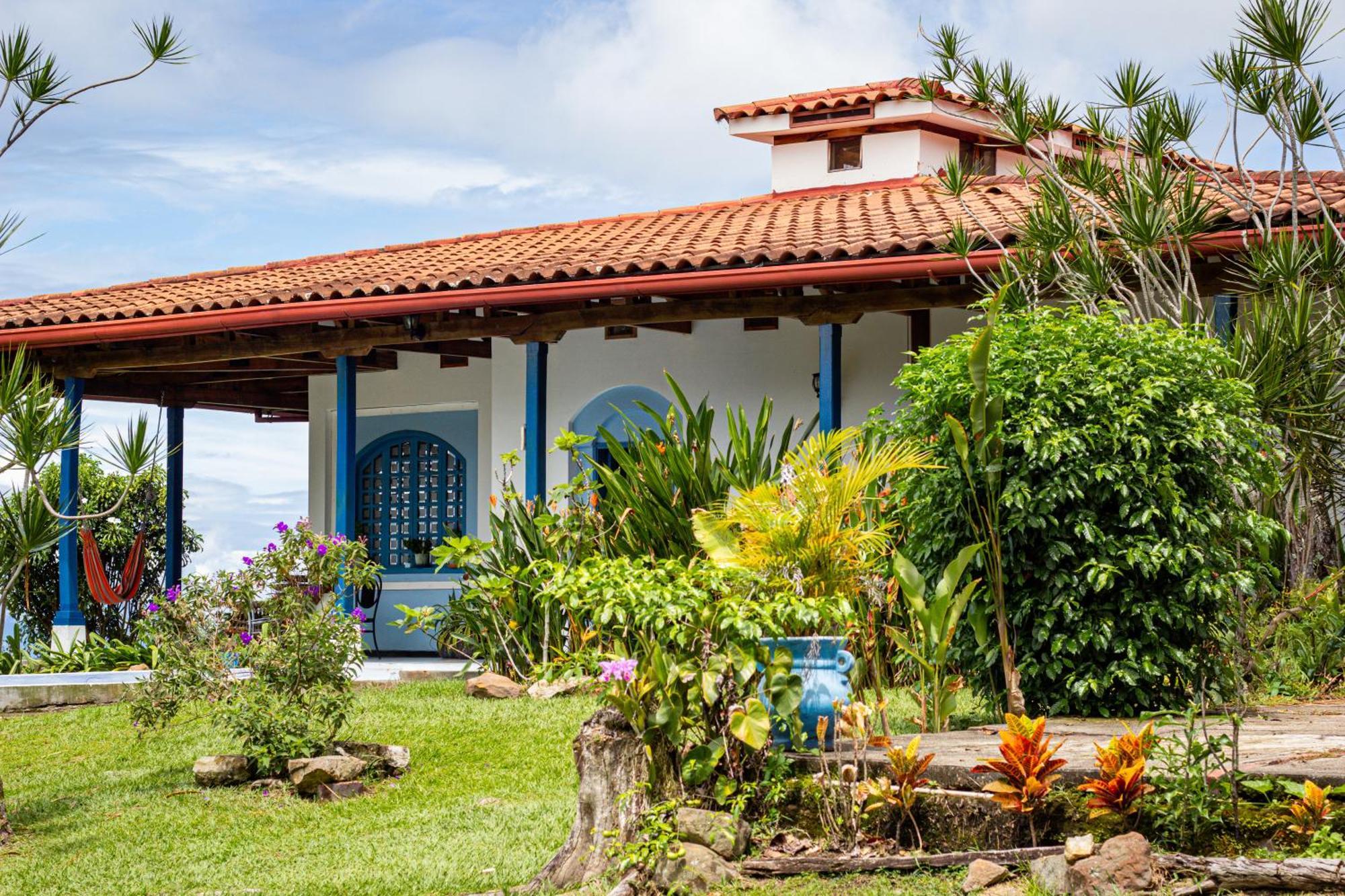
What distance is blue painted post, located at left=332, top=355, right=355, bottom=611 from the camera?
1261cm

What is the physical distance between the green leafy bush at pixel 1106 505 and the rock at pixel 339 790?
10.2 feet

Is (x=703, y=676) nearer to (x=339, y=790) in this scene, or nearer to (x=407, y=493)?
(x=339, y=790)

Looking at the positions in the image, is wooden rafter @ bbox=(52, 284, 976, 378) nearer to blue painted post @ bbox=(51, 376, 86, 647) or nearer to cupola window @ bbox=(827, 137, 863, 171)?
blue painted post @ bbox=(51, 376, 86, 647)

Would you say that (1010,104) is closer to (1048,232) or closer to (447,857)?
(1048,232)

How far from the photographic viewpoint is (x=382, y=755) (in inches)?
319

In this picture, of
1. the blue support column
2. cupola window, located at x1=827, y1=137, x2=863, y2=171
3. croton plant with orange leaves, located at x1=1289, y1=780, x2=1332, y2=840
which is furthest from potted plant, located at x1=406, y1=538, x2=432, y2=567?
croton plant with orange leaves, located at x1=1289, y1=780, x2=1332, y2=840

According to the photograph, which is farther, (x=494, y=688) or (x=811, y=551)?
(x=494, y=688)

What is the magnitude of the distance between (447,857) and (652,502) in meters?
4.58

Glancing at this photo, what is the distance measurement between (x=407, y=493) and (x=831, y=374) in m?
6.27

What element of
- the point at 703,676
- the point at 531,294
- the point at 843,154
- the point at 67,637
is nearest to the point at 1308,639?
the point at 703,676

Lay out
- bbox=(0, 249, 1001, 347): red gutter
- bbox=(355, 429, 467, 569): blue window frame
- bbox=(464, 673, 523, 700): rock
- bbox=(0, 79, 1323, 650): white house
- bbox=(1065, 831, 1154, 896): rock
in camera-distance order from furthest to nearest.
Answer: bbox=(355, 429, 467, 569): blue window frame, bbox=(0, 79, 1323, 650): white house, bbox=(464, 673, 523, 700): rock, bbox=(0, 249, 1001, 347): red gutter, bbox=(1065, 831, 1154, 896): rock

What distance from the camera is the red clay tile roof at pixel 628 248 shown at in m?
10.7

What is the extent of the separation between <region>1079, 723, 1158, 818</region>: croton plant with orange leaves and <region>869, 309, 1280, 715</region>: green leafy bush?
5.21 ft

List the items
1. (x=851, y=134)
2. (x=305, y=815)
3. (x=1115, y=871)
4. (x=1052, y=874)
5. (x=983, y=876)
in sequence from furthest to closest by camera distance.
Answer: (x=851, y=134) → (x=305, y=815) → (x=983, y=876) → (x=1052, y=874) → (x=1115, y=871)
